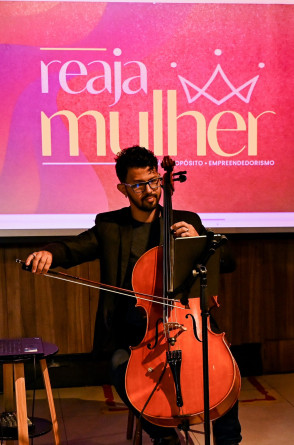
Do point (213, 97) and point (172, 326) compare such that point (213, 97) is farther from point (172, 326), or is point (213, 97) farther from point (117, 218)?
point (172, 326)

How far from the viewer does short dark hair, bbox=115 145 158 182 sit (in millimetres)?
2518

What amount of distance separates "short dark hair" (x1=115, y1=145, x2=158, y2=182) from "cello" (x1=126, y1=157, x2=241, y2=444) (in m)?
0.39

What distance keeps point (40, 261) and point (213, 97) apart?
5.79ft

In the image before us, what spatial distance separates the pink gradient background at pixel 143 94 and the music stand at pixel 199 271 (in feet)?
4.70

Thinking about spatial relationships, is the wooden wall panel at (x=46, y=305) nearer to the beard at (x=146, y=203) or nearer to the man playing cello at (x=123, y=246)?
the man playing cello at (x=123, y=246)

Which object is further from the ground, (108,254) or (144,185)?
(144,185)

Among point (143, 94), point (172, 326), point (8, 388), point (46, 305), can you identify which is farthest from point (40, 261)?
point (143, 94)

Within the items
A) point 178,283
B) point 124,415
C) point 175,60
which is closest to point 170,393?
point 178,283

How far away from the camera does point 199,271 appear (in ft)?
6.60

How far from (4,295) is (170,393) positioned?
1.72 m

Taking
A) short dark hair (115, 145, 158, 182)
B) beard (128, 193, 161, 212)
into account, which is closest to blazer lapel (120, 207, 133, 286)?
beard (128, 193, 161, 212)

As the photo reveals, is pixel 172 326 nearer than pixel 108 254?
Yes

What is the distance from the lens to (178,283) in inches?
82.0

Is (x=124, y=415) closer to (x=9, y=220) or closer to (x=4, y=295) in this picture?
(x=4, y=295)
